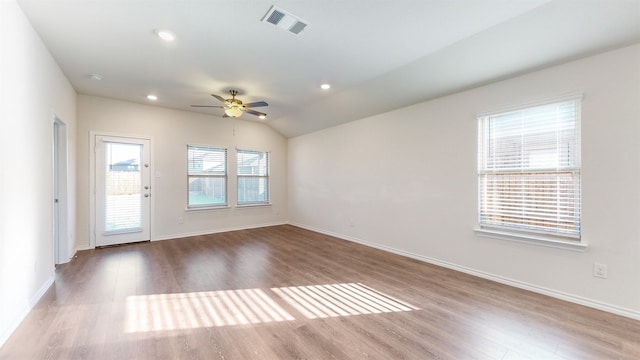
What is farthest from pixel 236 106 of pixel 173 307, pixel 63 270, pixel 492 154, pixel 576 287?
pixel 576 287

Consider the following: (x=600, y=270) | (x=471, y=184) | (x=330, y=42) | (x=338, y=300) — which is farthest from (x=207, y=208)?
(x=600, y=270)

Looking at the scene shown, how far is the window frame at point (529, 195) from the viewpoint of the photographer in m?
2.65

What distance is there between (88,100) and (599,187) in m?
7.33

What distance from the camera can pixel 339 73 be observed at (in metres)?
3.62

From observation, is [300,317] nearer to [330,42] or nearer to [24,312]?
[24,312]

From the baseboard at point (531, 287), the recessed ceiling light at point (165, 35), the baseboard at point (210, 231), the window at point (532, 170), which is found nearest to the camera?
the baseboard at point (531, 287)

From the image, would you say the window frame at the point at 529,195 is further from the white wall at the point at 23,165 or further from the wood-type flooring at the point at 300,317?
the white wall at the point at 23,165

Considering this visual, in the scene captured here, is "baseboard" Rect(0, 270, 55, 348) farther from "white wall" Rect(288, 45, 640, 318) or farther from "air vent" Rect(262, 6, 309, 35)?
"white wall" Rect(288, 45, 640, 318)

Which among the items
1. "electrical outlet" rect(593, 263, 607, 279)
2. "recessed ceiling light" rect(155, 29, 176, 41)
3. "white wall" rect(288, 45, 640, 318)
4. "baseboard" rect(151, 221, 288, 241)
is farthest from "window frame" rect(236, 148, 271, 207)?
"electrical outlet" rect(593, 263, 607, 279)

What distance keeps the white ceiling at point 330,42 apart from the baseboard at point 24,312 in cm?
269

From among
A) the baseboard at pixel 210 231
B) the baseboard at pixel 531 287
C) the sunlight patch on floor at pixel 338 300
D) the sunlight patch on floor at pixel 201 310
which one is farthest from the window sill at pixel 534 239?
the baseboard at pixel 210 231

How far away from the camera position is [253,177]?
6695 millimetres

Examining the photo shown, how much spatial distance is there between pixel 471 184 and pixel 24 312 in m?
4.99

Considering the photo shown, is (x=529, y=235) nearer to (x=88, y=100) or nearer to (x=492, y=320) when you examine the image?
(x=492, y=320)
